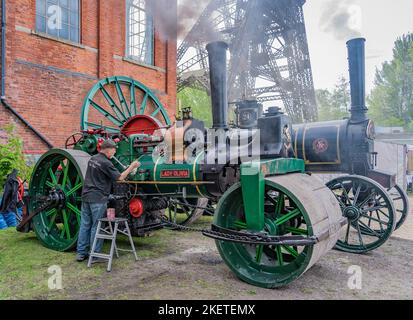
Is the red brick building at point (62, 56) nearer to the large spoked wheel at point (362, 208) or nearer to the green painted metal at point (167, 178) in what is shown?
the green painted metal at point (167, 178)

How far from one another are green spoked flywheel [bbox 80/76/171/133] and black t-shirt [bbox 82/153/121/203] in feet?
7.28

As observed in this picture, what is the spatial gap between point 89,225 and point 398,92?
32.7 m

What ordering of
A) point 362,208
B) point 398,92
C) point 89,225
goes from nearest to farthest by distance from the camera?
1. point 89,225
2. point 362,208
3. point 398,92

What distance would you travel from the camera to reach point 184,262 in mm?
4418

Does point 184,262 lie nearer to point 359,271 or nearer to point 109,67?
point 359,271

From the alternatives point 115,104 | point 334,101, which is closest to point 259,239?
point 115,104

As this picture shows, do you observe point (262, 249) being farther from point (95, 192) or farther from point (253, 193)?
point (95, 192)

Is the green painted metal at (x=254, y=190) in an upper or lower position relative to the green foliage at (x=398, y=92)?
lower

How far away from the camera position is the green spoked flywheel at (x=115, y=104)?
24.9 ft

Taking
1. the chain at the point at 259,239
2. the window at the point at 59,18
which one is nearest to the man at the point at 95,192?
the chain at the point at 259,239

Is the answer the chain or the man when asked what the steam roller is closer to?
the chain

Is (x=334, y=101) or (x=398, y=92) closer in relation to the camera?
Result: (x=398, y=92)

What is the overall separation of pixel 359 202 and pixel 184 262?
278 centimetres

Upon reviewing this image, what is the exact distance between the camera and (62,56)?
8961 mm
